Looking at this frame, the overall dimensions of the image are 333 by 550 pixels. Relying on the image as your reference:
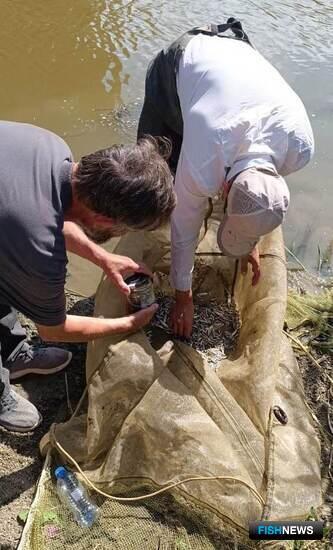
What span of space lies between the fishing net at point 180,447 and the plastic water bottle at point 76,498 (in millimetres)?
31

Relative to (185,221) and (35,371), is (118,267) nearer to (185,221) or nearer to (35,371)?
(185,221)

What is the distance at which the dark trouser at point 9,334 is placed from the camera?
2.54m

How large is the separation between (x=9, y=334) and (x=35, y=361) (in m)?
0.18

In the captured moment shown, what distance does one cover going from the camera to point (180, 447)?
2133 mm

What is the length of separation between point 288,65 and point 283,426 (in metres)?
4.16

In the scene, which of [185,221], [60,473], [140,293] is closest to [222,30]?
[185,221]

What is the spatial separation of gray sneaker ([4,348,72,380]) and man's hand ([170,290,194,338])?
21.8 inches

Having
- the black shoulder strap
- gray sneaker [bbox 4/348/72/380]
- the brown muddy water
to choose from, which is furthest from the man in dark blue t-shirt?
the brown muddy water

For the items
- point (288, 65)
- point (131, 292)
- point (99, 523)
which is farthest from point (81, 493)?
point (288, 65)

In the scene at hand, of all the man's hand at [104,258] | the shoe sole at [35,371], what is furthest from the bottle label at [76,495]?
the man's hand at [104,258]

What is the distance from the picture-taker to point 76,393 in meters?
2.70

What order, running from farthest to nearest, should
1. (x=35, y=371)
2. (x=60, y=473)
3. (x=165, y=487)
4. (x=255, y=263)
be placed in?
(x=255, y=263) < (x=35, y=371) < (x=60, y=473) < (x=165, y=487)

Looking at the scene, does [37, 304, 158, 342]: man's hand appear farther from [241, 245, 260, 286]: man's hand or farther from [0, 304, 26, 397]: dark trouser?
[241, 245, 260, 286]: man's hand

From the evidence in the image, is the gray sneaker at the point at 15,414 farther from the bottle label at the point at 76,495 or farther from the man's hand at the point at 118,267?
the man's hand at the point at 118,267
